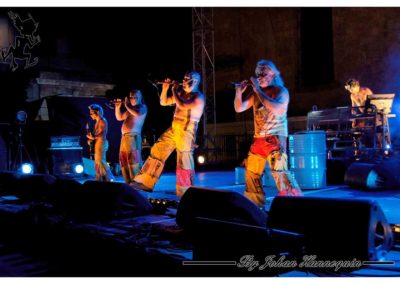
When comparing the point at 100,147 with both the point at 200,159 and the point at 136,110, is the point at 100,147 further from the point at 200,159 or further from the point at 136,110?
the point at 200,159

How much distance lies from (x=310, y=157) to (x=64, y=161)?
729 cm

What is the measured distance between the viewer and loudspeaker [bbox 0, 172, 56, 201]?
619cm

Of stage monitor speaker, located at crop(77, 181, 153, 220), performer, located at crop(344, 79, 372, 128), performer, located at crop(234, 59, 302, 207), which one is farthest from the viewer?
performer, located at crop(344, 79, 372, 128)

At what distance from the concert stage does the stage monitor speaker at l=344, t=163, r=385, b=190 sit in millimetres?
124

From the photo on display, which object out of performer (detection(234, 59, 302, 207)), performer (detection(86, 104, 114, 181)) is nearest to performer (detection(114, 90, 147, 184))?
performer (detection(86, 104, 114, 181))

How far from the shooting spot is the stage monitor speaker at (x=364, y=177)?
6438 millimetres

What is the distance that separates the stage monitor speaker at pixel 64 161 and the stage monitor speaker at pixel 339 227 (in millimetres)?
9381

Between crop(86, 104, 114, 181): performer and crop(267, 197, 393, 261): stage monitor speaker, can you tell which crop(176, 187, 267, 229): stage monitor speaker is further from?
crop(86, 104, 114, 181): performer

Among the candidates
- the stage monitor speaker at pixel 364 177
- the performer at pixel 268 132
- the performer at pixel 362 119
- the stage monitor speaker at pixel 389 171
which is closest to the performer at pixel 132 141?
the performer at pixel 268 132

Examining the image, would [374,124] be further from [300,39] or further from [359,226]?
[300,39]

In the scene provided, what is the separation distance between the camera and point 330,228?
9.96ft

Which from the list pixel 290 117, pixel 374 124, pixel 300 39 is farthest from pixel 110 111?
pixel 374 124

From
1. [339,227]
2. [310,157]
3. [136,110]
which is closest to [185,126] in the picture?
[136,110]

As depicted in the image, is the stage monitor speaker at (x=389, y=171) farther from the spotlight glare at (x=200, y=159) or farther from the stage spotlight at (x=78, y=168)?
the stage spotlight at (x=78, y=168)
